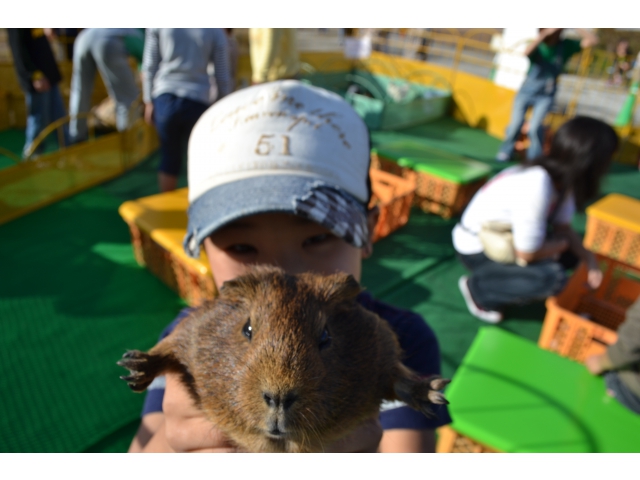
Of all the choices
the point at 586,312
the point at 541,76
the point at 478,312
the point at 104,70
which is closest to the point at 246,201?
the point at 478,312

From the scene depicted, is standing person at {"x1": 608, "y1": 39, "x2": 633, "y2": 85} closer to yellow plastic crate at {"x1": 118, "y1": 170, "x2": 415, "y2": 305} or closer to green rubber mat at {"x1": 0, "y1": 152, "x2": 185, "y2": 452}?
yellow plastic crate at {"x1": 118, "y1": 170, "x2": 415, "y2": 305}

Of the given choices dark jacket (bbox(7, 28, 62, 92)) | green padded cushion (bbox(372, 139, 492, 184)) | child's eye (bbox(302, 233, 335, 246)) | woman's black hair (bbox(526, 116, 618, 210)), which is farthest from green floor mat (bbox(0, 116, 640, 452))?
child's eye (bbox(302, 233, 335, 246))

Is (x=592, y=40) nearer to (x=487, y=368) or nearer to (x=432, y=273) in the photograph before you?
(x=432, y=273)

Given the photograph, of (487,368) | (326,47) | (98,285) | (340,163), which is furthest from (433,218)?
(326,47)

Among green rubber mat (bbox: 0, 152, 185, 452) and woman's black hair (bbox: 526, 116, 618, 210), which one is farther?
woman's black hair (bbox: 526, 116, 618, 210)

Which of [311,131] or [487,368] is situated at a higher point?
[311,131]

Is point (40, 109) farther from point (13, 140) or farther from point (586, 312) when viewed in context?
point (586, 312)

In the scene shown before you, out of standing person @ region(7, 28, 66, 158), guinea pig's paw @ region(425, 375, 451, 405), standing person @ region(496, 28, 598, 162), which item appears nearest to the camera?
guinea pig's paw @ region(425, 375, 451, 405)
